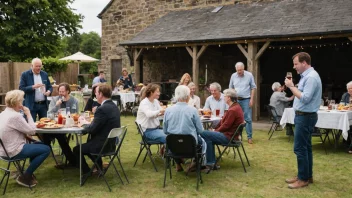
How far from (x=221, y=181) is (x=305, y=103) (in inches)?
60.7

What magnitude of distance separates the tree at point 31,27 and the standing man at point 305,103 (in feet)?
67.7

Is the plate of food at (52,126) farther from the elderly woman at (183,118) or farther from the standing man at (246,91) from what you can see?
the standing man at (246,91)

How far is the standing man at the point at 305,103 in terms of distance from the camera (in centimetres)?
448

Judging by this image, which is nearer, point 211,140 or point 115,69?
point 211,140

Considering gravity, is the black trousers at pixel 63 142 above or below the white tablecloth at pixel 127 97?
below

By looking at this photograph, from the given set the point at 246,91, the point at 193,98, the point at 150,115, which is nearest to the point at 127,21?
the point at 246,91

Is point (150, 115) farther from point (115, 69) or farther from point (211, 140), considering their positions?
point (115, 69)

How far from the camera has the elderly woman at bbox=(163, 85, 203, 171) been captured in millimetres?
4848

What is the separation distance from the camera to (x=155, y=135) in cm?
557

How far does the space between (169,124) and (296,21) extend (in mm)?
7595

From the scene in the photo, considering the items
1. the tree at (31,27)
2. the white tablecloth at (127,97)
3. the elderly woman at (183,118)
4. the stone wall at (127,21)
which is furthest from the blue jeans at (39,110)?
the tree at (31,27)

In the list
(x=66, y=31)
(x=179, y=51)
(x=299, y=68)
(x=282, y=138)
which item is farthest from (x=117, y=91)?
(x=66, y=31)

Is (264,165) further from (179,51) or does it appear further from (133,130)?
(179,51)

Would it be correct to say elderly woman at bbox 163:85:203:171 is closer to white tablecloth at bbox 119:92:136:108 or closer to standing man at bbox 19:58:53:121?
standing man at bbox 19:58:53:121
